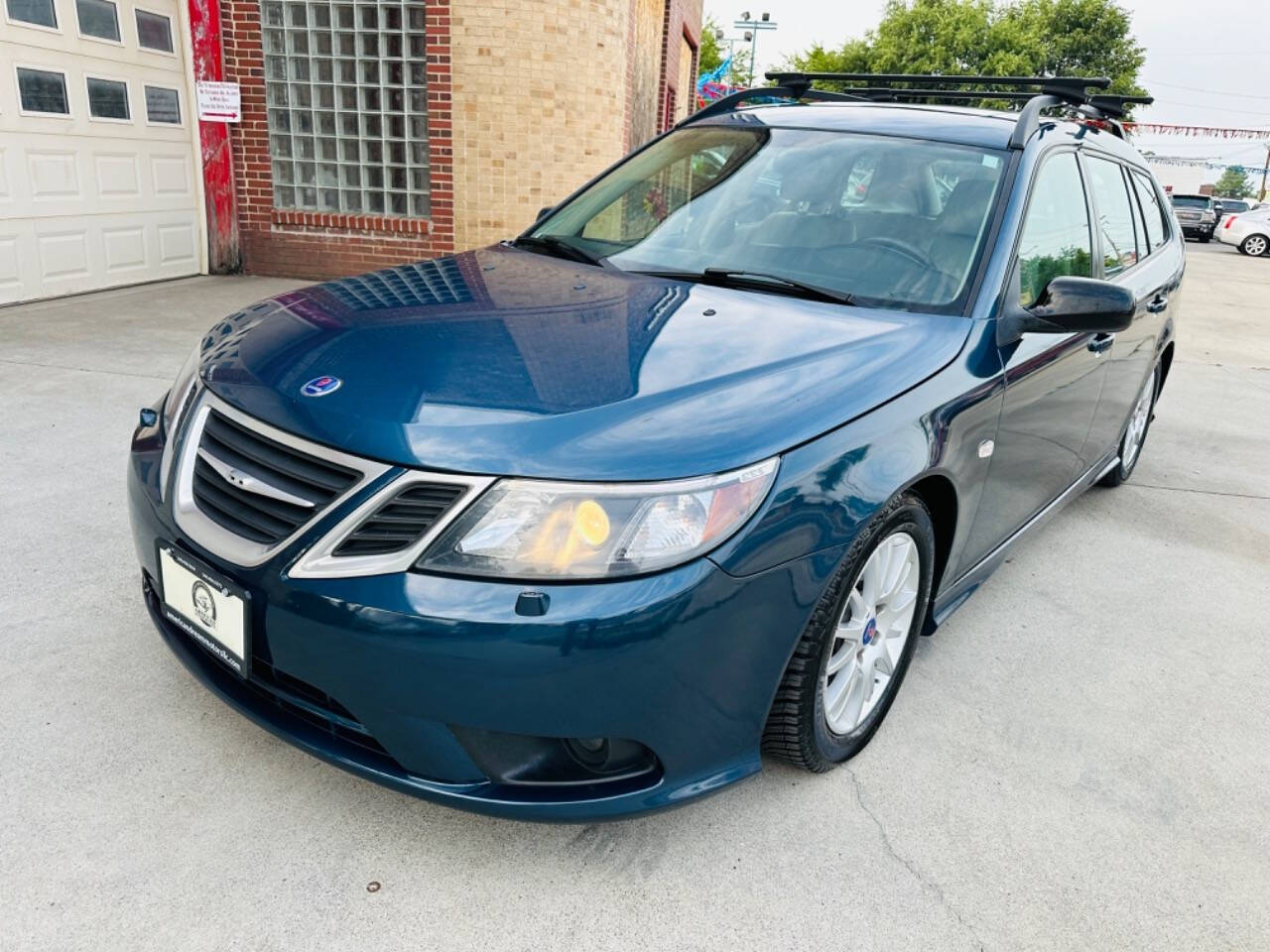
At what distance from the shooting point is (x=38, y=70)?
709 centimetres

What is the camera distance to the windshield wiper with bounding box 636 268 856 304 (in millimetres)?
2688

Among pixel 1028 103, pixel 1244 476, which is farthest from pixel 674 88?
pixel 1028 103

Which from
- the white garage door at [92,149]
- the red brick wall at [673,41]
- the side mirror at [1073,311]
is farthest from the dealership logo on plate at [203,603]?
the red brick wall at [673,41]

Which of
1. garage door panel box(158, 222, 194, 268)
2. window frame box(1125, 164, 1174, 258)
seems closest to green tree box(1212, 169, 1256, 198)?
garage door panel box(158, 222, 194, 268)

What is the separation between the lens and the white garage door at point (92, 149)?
7.01m

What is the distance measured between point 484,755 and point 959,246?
1911 mm

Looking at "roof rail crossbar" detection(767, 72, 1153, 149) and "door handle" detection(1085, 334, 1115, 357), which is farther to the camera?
"door handle" detection(1085, 334, 1115, 357)

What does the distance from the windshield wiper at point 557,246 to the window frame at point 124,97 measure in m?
5.96

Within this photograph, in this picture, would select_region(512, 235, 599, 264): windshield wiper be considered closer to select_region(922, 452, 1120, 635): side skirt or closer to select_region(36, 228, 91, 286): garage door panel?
select_region(922, 452, 1120, 635): side skirt

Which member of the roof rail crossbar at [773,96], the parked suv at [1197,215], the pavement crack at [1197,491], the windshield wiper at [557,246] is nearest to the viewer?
the windshield wiper at [557,246]

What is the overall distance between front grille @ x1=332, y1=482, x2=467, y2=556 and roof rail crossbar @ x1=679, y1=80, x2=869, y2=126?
2365mm

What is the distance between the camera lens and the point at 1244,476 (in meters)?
5.35

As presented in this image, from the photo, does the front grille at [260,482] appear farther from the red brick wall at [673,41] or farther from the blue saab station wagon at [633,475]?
the red brick wall at [673,41]

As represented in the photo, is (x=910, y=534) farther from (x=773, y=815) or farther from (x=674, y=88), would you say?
(x=674, y=88)
